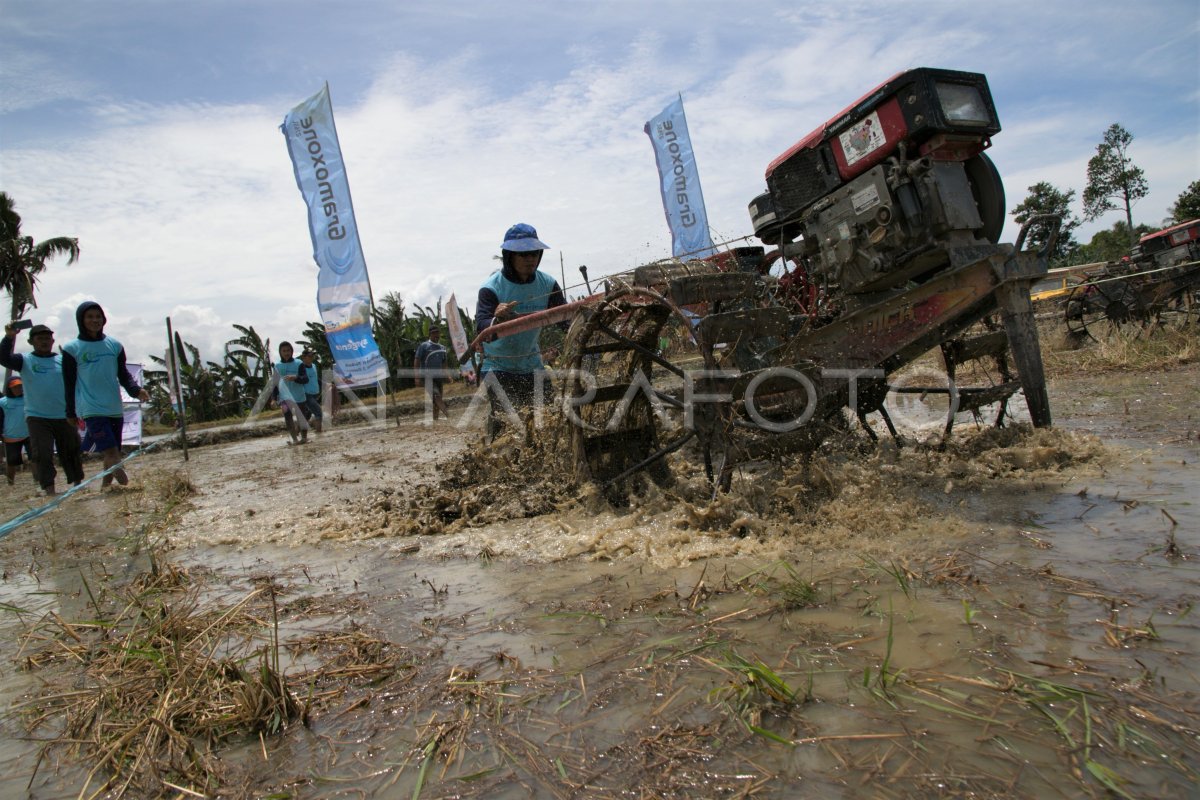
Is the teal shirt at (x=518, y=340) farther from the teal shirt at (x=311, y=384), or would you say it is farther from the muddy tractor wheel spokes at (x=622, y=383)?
the teal shirt at (x=311, y=384)

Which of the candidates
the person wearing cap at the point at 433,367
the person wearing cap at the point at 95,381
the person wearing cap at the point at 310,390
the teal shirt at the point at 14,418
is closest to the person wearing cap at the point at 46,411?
the person wearing cap at the point at 95,381

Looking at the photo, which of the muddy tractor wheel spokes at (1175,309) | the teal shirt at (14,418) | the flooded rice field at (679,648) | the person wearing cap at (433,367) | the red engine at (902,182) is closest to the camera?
the flooded rice field at (679,648)

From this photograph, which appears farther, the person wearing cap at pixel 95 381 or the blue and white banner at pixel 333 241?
the blue and white banner at pixel 333 241

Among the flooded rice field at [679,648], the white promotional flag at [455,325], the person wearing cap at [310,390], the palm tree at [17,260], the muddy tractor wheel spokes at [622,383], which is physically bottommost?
the flooded rice field at [679,648]

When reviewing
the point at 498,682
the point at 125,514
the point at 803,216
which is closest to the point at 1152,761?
the point at 498,682

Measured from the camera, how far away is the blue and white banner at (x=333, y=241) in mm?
12609

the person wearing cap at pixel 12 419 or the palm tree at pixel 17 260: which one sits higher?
the palm tree at pixel 17 260

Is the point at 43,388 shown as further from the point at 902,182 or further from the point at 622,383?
the point at 902,182

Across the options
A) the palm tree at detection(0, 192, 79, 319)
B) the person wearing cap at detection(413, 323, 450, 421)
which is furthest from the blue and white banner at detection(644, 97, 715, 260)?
the palm tree at detection(0, 192, 79, 319)

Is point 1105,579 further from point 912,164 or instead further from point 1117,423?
point 1117,423

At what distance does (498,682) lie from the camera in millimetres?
2154

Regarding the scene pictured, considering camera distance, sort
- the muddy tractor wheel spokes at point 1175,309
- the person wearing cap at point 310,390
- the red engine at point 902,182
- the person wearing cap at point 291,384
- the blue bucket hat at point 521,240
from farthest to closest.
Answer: the person wearing cap at point 310,390 < the person wearing cap at point 291,384 < the muddy tractor wheel spokes at point 1175,309 < the blue bucket hat at point 521,240 < the red engine at point 902,182

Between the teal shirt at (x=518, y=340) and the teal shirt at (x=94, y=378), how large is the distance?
14.8ft

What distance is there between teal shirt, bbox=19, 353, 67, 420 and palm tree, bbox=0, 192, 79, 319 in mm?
24366
